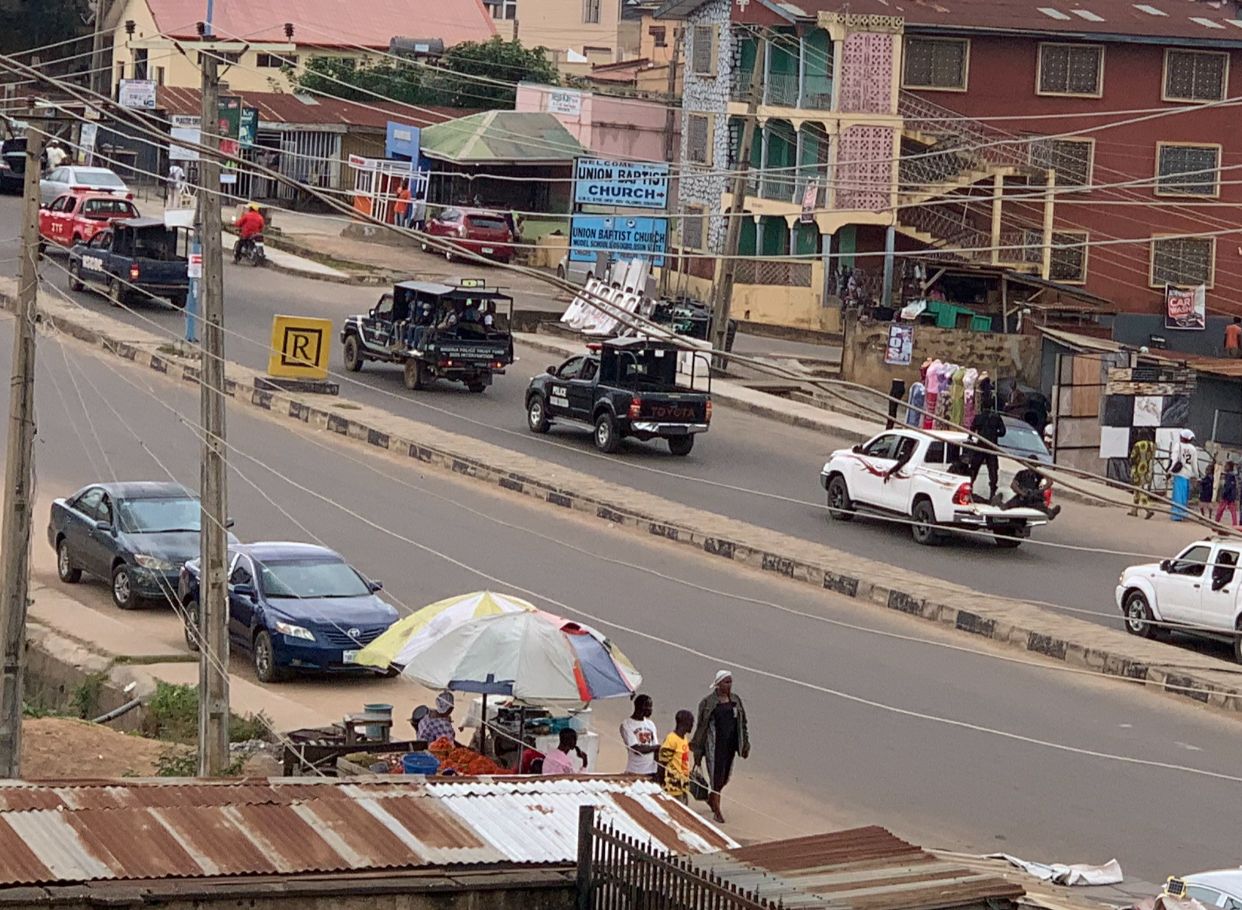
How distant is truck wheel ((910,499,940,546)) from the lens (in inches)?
1111

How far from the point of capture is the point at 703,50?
195 feet

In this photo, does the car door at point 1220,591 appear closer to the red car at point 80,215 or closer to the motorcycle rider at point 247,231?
the red car at point 80,215

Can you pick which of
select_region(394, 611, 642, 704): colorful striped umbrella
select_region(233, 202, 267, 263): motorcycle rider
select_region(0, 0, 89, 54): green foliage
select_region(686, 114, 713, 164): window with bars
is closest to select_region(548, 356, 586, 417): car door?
select_region(394, 611, 642, 704): colorful striped umbrella

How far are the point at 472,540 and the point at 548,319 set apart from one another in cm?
2075

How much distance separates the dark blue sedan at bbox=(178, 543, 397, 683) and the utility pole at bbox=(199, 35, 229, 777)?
10.4 ft

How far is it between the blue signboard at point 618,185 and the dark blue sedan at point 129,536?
15.9m

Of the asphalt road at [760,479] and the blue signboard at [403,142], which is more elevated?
the blue signboard at [403,142]

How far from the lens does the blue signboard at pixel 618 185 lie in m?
39.2

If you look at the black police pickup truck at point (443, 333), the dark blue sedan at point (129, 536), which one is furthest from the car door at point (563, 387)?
the dark blue sedan at point (129, 536)

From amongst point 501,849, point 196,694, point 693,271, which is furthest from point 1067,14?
point 501,849

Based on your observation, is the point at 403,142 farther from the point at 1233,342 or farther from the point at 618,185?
the point at 1233,342

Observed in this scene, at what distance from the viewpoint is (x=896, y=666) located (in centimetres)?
2170

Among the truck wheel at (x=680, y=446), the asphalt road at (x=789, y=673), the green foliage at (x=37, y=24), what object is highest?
the green foliage at (x=37, y=24)

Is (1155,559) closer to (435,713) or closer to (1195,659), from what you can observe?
(1195,659)
